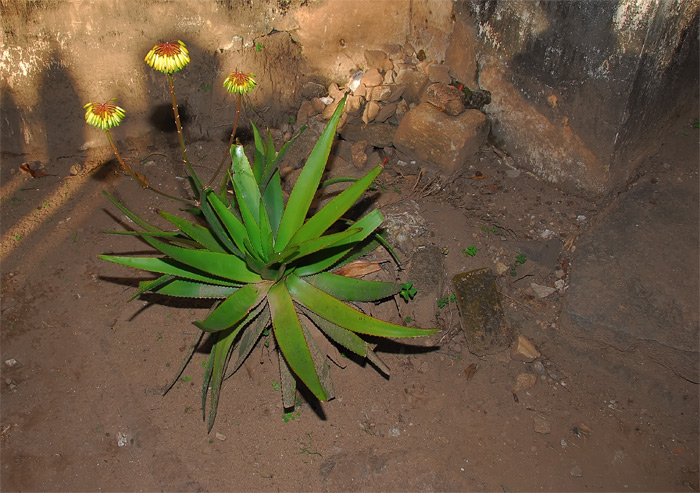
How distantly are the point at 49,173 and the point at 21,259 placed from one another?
29.2 inches

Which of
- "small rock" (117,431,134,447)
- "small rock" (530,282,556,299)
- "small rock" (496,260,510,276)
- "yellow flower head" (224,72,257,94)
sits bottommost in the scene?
"small rock" (117,431,134,447)

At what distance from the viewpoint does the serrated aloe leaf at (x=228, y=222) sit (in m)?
2.13

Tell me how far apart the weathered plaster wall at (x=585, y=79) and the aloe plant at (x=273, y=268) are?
1588 millimetres

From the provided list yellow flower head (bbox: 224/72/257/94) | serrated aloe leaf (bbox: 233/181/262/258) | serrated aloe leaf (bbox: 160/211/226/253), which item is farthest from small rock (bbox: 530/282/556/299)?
yellow flower head (bbox: 224/72/257/94)

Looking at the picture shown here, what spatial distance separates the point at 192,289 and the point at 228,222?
1.20 feet

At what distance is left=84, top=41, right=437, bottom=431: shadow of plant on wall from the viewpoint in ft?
6.79

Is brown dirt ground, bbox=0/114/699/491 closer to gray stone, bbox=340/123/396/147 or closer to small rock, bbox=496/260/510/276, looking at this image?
small rock, bbox=496/260/510/276

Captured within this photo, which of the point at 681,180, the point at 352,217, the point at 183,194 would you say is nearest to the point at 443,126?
the point at 352,217

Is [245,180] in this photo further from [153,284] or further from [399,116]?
[399,116]

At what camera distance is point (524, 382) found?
2.62m

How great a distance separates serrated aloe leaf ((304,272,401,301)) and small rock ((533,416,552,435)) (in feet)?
2.98

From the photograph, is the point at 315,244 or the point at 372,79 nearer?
the point at 315,244

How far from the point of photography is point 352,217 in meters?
3.01

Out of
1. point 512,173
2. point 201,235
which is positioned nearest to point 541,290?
point 512,173
